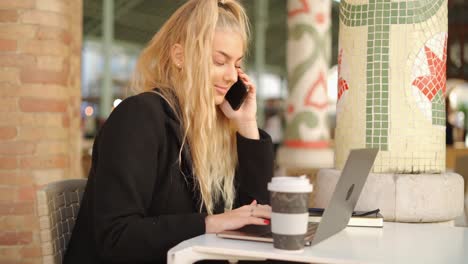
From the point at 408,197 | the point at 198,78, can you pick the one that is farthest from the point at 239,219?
the point at 408,197

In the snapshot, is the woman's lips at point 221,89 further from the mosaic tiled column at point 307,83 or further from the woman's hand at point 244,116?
the mosaic tiled column at point 307,83

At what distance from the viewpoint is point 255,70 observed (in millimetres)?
13906

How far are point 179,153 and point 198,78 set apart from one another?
223mm

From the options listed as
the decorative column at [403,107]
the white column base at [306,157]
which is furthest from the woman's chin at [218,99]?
the white column base at [306,157]

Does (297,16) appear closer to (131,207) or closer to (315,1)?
(315,1)

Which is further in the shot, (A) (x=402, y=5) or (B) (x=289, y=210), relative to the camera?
(A) (x=402, y=5)

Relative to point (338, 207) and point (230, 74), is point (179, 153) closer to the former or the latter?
point (230, 74)

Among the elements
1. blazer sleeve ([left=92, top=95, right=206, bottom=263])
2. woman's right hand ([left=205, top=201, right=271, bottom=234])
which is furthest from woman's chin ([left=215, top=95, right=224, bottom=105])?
woman's right hand ([left=205, top=201, right=271, bottom=234])

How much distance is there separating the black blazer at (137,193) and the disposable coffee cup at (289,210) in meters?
0.27

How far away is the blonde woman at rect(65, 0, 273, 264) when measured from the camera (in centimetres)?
132

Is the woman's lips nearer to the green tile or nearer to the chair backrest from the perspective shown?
the chair backrest

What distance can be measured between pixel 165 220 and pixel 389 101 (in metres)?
0.97

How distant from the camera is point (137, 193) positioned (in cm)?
134

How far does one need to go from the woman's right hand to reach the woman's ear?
509 mm
